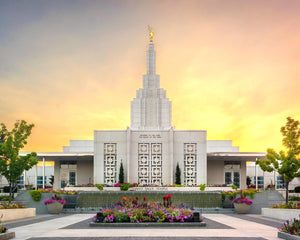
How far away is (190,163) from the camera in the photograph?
1687 inches

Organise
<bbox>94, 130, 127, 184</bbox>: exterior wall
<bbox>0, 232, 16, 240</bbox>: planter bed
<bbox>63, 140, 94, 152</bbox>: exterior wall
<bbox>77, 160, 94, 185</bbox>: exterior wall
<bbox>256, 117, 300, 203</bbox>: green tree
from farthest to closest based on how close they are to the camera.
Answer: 1. <bbox>63, 140, 94, 152</bbox>: exterior wall
2. <bbox>77, 160, 94, 185</bbox>: exterior wall
3. <bbox>94, 130, 127, 184</bbox>: exterior wall
4. <bbox>256, 117, 300, 203</bbox>: green tree
5. <bbox>0, 232, 16, 240</bbox>: planter bed

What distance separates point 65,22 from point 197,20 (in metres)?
8.90

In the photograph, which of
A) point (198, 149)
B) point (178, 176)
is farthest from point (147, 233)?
point (198, 149)

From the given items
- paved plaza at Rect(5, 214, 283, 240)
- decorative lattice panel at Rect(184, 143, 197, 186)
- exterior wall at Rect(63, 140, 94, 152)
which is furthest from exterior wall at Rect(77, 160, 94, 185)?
paved plaza at Rect(5, 214, 283, 240)

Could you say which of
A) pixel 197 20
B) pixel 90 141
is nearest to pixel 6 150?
pixel 197 20

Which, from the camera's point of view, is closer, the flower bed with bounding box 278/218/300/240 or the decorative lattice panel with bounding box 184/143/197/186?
the flower bed with bounding box 278/218/300/240

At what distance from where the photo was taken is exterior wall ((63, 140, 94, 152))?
57.4 metres

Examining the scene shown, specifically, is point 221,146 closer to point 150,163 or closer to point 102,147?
point 150,163

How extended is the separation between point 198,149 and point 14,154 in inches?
864

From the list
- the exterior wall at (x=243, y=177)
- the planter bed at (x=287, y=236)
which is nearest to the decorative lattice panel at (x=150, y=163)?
the exterior wall at (x=243, y=177)

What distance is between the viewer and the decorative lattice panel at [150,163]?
139ft

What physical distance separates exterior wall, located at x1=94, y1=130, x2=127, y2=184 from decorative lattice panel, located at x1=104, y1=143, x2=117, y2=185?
345mm

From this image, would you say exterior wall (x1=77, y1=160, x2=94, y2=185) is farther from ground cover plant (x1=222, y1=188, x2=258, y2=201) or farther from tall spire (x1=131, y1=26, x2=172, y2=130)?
ground cover plant (x1=222, y1=188, x2=258, y2=201)

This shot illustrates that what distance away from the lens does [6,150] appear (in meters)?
26.1
